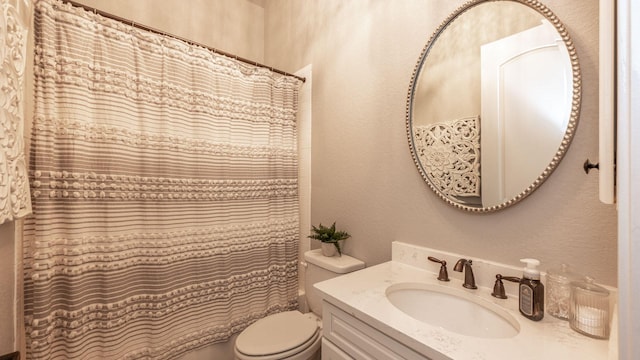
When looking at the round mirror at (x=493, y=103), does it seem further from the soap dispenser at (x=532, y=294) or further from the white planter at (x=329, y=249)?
the white planter at (x=329, y=249)

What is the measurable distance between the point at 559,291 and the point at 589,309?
9 centimetres

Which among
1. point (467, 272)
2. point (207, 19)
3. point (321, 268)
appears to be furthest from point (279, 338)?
point (207, 19)

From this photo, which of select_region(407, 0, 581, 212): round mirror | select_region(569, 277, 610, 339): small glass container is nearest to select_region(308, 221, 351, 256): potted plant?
select_region(407, 0, 581, 212): round mirror

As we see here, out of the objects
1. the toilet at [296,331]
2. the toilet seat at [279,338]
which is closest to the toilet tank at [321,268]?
the toilet at [296,331]

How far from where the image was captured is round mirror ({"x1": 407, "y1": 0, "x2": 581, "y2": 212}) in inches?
34.9

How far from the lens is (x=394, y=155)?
1.36 metres

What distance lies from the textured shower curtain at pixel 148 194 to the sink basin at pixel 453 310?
947 mm

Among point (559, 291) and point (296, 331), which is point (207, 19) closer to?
point (296, 331)

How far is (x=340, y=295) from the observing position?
3.20ft

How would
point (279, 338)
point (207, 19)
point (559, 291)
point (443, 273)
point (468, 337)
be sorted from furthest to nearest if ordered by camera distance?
1. point (207, 19)
2. point (279, 338)
3. point (443, 273)
4. point (559, 291)
5. point (468, 337)

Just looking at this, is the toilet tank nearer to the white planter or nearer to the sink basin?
the white planter

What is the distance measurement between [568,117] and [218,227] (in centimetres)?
164

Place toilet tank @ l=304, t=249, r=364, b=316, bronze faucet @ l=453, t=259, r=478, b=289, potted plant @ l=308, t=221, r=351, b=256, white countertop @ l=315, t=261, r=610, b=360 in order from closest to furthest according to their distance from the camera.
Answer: white countertop @ l=315, t=261, r=610, b=360, bronze faucet @ l=453, t=259, r=478, b=289, toilet tank @ l=304, t=249, r=364, b=316, potted plant @ l=308, t=221, r=351, b=256

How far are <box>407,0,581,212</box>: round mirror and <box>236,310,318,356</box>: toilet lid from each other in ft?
3.19
